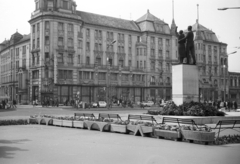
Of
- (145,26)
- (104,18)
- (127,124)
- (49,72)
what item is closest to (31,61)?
(49,72)

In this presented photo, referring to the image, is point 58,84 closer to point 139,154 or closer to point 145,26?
point 145,26

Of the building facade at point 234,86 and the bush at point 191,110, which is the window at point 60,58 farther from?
the building facade at point 234,86

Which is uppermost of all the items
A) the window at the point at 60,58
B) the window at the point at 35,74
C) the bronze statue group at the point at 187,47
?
the window at the point at 60,58

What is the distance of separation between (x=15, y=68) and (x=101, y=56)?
79.1ft

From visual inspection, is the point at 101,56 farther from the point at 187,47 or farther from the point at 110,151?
the point at 110,151

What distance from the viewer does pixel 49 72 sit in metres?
65.6

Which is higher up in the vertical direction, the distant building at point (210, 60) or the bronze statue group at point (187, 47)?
the distant building at point (210, 60)

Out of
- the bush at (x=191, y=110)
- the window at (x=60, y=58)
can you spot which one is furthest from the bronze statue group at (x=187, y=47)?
the window at (x=60, y=58)

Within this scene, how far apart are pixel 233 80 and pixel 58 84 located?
5848 cm

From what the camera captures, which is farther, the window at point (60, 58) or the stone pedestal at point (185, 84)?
the window at point (60, 58)

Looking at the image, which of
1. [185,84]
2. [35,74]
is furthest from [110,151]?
[35,74]

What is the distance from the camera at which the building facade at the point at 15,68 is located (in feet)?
252

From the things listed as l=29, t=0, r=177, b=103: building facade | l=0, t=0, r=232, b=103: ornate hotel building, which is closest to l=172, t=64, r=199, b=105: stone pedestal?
l=0, t=0, r=232, b=103: ornate hotel building

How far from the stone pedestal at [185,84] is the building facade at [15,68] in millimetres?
55236
